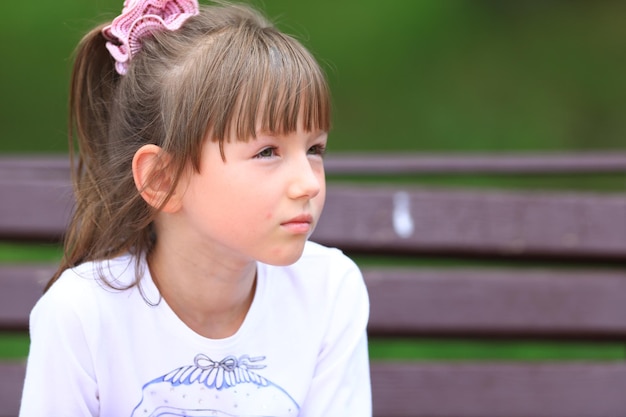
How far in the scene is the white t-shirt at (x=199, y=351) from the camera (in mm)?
1857

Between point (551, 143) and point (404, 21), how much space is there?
3.55 ft

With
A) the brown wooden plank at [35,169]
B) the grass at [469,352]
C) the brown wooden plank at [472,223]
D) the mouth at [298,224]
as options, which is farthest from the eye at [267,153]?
the grass at [469,352]

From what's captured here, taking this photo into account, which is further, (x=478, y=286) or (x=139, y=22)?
(x=478, y=286)

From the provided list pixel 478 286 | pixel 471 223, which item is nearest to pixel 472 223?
pixel 471 223

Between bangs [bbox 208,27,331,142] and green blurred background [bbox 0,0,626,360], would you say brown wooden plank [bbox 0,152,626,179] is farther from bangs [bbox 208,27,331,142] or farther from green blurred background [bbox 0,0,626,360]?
green blurred background [bbox 0,0,626,360]

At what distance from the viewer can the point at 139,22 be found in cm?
194

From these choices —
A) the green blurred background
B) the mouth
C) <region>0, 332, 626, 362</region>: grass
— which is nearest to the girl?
the mouth

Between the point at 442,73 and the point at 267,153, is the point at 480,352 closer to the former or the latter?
the point at 267,153

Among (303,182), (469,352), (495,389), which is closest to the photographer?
(303,182)

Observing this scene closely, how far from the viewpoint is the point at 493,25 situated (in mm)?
5848

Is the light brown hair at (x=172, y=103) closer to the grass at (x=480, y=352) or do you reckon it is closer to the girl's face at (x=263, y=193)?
the girl's face at (x=263, y=193)

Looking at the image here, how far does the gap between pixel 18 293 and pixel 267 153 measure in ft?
3.42

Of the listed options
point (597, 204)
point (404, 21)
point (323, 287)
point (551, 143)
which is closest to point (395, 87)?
point (404, 21)

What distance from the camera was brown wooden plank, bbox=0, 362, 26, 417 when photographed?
2477 millimetres
